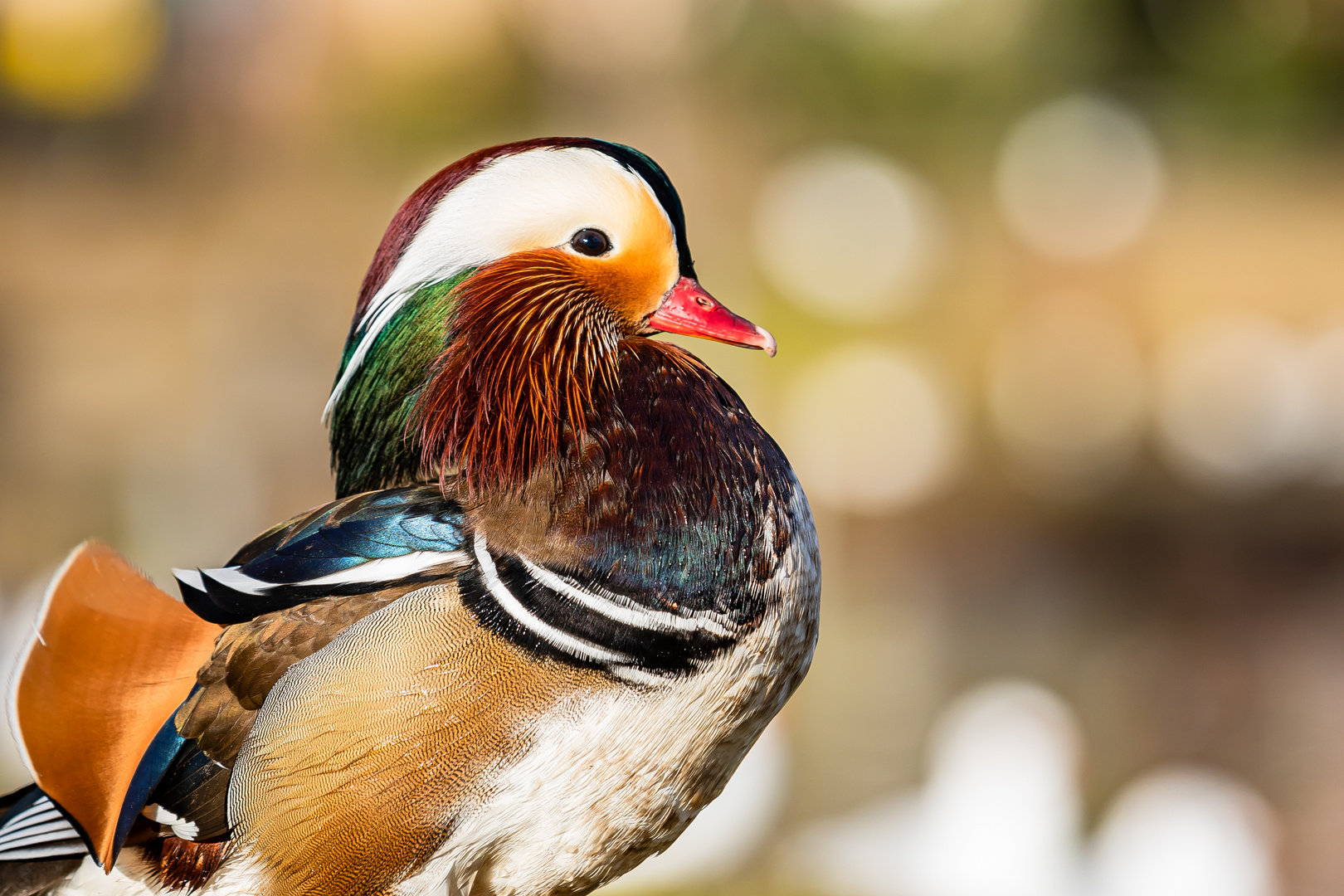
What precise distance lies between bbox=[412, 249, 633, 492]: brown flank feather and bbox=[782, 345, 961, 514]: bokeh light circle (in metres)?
4.12

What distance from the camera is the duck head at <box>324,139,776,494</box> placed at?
2.49ft

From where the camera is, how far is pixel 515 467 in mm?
747

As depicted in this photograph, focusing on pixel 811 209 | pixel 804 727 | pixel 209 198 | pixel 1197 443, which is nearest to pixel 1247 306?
pixel 1197 443

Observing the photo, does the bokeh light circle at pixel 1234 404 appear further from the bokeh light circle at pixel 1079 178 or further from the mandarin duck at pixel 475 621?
the mandarin duck at pixel 475 621

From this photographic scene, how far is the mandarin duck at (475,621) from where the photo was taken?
0.70 metres

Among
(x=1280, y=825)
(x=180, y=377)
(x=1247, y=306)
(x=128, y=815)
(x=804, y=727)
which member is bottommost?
(x=804, y=727)

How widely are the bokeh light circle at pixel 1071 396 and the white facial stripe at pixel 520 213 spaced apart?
4.54 meters

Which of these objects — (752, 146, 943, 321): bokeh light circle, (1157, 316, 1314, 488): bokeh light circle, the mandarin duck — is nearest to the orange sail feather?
the mandarin duck

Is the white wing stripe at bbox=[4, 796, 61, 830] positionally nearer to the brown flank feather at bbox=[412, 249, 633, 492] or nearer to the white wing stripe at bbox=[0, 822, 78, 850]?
the white wing stripe at bbox=[0, 822, 78, 850]

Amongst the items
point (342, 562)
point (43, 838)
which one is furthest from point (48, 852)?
point (342, 562)

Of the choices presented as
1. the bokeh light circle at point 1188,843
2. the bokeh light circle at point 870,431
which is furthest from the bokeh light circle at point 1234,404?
the bokeh light circle at point 1188,843

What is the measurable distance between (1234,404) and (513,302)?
16.9 feet

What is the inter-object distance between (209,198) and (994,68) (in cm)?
386

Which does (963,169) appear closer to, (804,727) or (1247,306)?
(1247,306)
